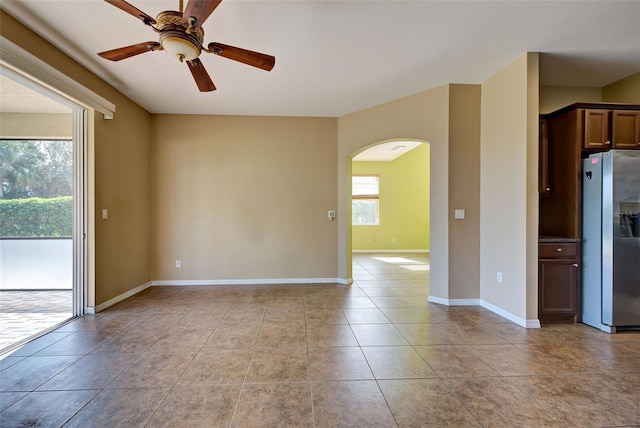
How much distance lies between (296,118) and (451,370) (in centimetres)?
428

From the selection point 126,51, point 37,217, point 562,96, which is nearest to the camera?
point 126,51

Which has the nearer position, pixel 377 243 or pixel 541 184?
pixel 541 184

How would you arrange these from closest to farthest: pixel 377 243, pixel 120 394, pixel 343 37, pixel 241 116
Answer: pixel 120 394
pixel 343 37
pixel 241 116
pixel 377 243

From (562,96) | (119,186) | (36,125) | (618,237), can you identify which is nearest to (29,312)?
(119,186)

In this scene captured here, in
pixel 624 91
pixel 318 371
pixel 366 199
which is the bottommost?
pixel 318 371

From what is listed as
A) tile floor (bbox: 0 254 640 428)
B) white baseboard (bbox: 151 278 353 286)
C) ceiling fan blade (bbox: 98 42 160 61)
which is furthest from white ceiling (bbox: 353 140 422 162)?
ceiling fan blade (bbox: 98 42 160 61)

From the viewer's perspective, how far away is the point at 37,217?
3.72 meters

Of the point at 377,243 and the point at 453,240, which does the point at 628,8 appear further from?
the point at 377,243

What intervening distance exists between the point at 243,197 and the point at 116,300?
7.70 ft

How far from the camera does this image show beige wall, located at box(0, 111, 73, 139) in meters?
3.85

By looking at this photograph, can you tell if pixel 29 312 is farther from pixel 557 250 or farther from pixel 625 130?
pixel 625 130

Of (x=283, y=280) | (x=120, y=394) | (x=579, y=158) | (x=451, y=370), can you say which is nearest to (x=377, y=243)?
(x=283, y=280)

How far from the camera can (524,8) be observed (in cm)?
232

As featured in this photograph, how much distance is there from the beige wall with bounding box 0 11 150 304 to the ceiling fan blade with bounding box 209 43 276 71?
1.99 m
